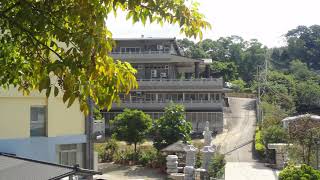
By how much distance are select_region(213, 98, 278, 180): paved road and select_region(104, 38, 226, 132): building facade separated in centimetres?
267

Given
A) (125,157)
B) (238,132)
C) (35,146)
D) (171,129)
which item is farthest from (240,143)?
(35,146)

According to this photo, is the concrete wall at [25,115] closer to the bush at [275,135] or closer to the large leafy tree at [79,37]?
the large leafy tree at [79,37]

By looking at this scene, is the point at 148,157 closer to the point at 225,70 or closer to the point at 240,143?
the point at 240,143

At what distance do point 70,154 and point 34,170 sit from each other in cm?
735

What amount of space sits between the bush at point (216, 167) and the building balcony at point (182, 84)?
24047mm

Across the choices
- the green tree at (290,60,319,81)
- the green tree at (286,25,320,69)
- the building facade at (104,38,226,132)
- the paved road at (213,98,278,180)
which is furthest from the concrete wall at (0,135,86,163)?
the green tree at (286,25,320,69)

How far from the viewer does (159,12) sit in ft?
14.5

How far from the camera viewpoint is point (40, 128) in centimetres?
1642

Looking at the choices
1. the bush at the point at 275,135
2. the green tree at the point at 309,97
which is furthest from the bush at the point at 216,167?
the green tree at the point at 309,97

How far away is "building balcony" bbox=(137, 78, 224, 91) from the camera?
46.6 metres

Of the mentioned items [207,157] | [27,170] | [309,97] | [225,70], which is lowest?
[207,157]

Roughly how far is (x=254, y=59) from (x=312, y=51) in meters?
10.2

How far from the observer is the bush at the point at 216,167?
68.7 ft

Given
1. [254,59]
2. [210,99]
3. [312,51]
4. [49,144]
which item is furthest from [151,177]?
[312,51]
